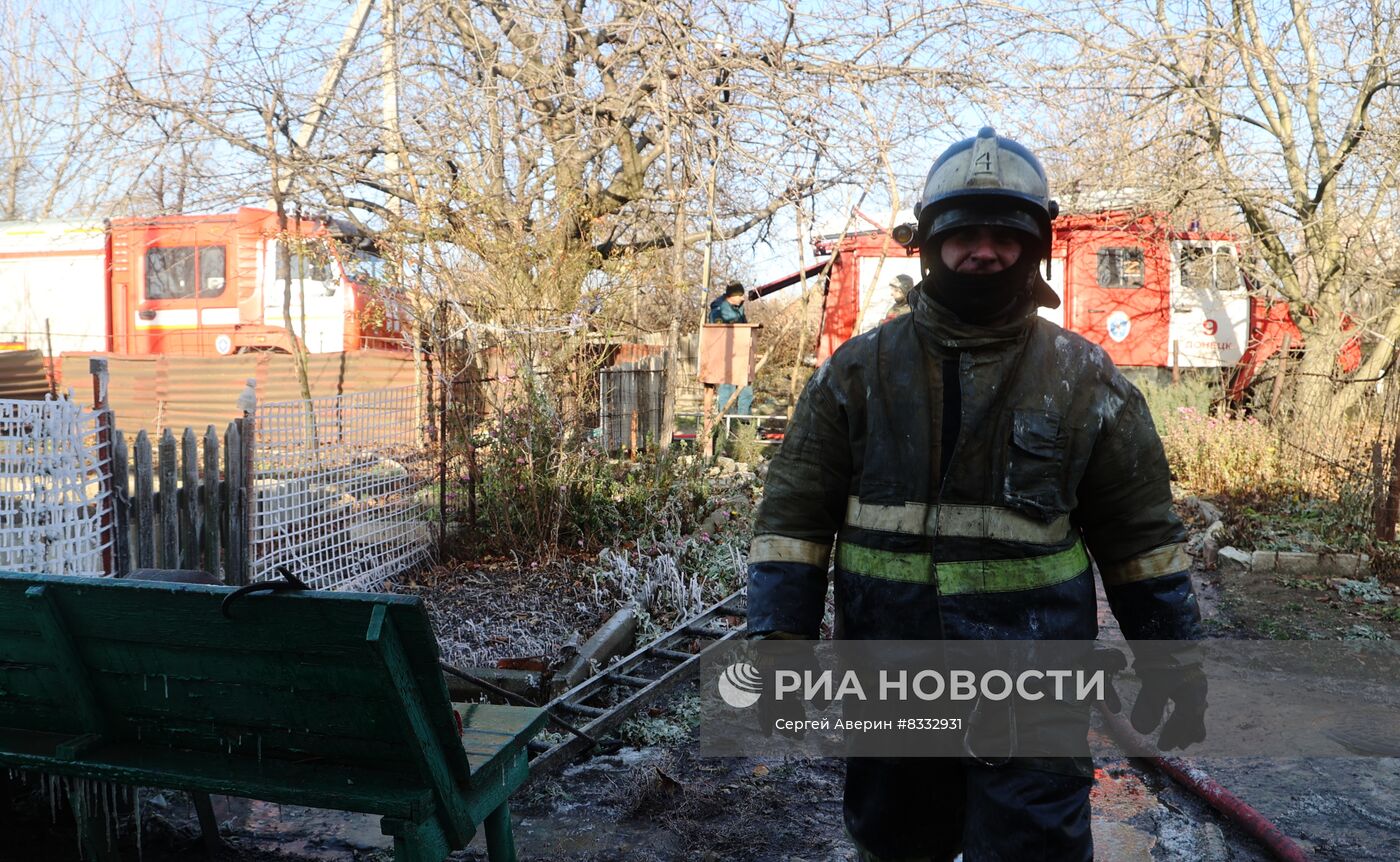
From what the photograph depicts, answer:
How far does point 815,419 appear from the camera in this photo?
94.0 inches

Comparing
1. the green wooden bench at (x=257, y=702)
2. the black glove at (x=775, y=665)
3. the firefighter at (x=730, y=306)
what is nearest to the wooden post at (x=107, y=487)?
the green wooden bench at (x=257, y=702)

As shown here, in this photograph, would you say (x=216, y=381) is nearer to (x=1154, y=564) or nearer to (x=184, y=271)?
(x=184, y=271)

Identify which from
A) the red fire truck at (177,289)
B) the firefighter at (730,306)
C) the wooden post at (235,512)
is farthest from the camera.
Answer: the red fire truck at (177,289)

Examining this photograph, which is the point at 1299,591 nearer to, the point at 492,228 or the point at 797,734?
the point at 797,734

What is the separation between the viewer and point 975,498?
221cm

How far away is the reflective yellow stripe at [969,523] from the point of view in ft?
7.17

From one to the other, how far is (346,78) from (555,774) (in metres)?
7.86

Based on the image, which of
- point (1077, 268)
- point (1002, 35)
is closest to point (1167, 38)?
point (1002, 35)

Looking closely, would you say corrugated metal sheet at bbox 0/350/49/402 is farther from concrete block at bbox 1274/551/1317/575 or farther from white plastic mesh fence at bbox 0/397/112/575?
concrete block at bbox 1274/551/1317/575

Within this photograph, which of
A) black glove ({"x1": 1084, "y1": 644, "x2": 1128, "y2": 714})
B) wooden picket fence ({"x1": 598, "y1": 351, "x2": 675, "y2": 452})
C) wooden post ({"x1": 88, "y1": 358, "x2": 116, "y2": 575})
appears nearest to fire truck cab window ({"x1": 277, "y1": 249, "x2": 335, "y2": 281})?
wooden picket fence ({"x1": 598, "y1": 351, "x2": 675, "y2": 452})

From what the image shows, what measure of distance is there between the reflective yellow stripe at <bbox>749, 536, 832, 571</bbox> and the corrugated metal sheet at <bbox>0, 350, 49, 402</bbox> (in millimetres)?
12603

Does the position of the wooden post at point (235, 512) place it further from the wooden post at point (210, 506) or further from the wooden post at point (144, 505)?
the wooden post at point (144, 505)

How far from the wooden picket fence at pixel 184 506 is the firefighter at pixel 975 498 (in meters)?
3.25

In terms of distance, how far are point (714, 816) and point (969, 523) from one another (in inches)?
72.6
